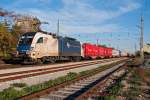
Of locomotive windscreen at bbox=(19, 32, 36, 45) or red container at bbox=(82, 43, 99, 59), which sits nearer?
locomotive windscreen at bbox=(19, 32, 36, 45)

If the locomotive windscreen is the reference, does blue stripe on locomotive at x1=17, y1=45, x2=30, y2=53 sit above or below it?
below

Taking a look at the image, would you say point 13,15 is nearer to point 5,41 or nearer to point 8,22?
point 8,22

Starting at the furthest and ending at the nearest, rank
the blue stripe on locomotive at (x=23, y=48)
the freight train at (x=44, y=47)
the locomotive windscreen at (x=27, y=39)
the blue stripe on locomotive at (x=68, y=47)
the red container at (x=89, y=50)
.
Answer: the red container at (x=89, y=50)
the blue stripe on locomotive at (x=68, y=47)
the locomotive windscreen at (x=27, y=39)
the freight train at (x=44, y=47)
the blue stripe on locomotive at (x=23, y=48)

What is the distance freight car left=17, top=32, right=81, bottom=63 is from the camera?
99.9 feet

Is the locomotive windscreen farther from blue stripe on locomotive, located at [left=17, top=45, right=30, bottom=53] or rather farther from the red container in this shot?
the red container

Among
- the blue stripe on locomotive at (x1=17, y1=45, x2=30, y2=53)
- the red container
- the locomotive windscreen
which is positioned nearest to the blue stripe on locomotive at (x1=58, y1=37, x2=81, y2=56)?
the red container

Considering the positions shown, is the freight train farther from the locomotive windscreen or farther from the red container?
the red container

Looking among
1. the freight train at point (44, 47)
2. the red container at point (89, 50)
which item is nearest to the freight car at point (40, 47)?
the freight train at point (44, 47)

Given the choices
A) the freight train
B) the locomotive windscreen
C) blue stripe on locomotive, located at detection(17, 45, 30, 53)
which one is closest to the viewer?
blue stripe on locomotive, located at detection(17, 45, 30, 53)

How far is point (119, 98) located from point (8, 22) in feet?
158

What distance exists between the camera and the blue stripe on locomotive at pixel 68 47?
3885 centimetres

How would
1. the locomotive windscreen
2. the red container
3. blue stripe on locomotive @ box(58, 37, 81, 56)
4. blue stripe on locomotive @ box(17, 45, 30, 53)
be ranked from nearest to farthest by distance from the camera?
1. blue stripe on locomotive @ box(17, 45, 30, 53)
2. the locomotive windscreen
3. blue stripe on locomotive @ box(58, 37, 81, 56)
4. the red container

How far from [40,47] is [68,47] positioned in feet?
35.9

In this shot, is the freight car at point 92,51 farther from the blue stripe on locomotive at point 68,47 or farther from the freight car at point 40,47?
the freight car at point 40,47
